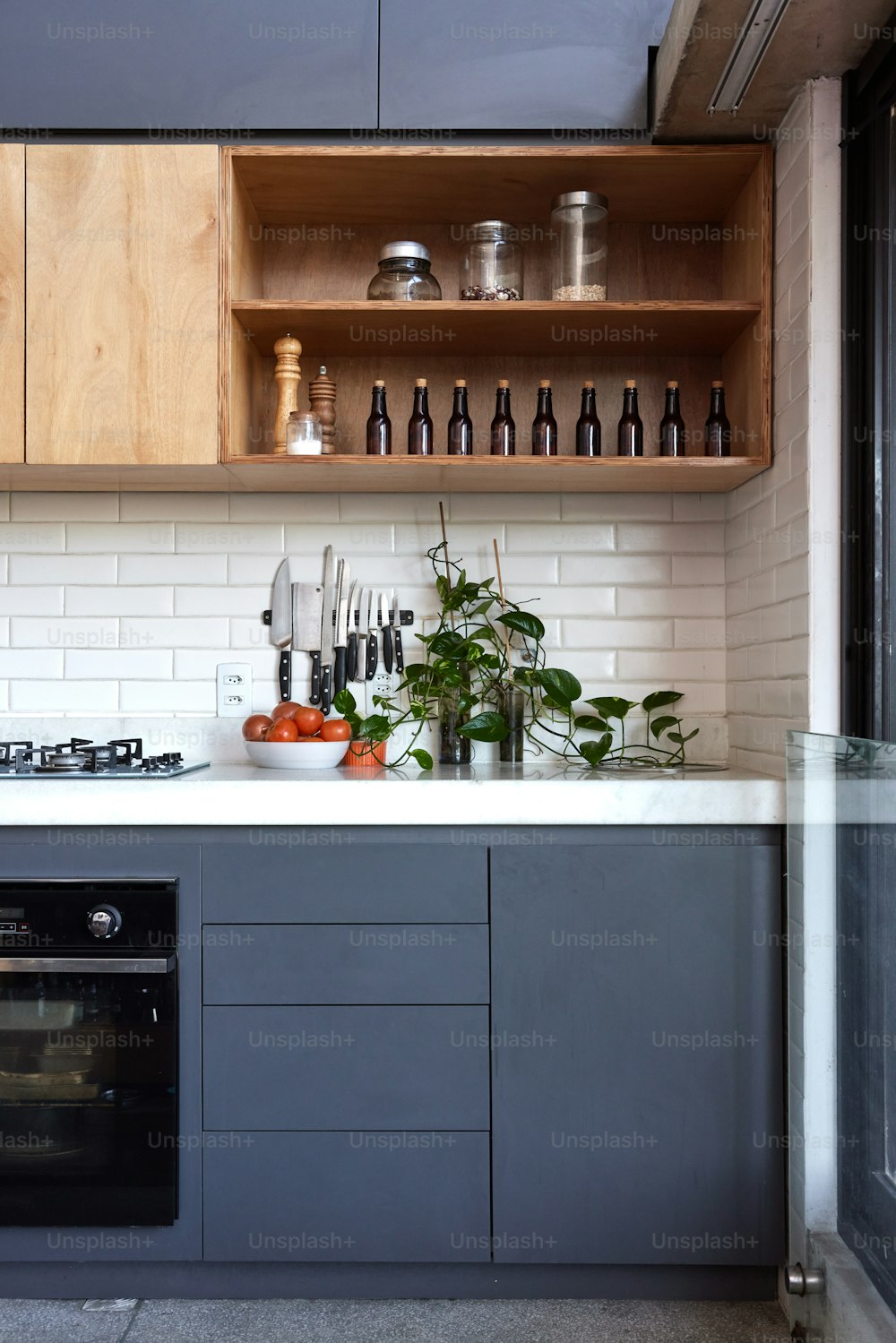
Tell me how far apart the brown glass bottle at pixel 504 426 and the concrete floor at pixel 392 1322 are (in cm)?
179

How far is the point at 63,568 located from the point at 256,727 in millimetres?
717

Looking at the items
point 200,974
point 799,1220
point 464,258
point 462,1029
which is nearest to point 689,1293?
point 799,1220

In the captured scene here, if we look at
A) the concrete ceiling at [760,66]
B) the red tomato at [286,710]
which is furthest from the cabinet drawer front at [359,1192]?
the concrete ceiling at [760,66]

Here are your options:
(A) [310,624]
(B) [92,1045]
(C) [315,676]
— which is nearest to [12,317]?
(A) [310,624]

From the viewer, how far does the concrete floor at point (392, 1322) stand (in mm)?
1913

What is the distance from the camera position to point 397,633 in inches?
105

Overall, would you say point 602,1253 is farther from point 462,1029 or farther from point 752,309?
point 752,309

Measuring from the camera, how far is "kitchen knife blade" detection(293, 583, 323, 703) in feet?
8.73

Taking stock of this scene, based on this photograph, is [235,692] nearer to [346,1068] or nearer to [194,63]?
[346,1068]

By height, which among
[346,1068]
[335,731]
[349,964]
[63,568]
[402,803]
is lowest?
[346,1068]

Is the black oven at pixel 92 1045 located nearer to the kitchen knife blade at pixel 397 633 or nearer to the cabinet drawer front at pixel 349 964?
the cabinet drawer front at pixel 349 964

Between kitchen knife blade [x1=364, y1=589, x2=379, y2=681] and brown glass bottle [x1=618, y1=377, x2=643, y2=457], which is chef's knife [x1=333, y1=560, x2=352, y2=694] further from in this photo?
brown glass bottle [x1=618, y1=377, x2=643, y2=457]

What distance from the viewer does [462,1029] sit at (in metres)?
1.99

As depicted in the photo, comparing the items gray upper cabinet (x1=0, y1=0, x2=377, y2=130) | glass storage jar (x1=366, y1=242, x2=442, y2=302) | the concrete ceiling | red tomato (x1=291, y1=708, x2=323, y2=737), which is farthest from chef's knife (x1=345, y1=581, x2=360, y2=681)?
the concrete ceiling
